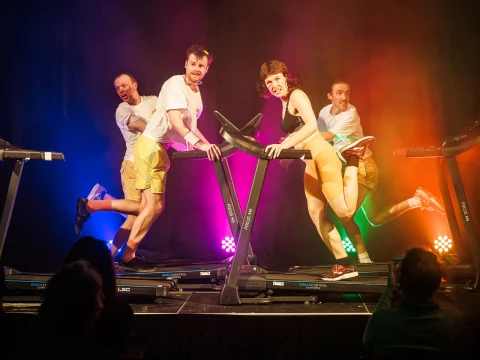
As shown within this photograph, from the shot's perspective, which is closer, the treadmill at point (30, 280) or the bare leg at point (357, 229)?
the treadmill at point (30, 280)

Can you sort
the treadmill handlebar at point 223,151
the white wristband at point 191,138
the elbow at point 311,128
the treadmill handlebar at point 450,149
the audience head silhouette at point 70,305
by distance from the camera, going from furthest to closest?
the white wristband at point 191,138, the elbow at point 311,128, the treadmill handlebar at point 223,151, the treadmill handlebar at point 450,149, the audience head silhouette at point 70,305

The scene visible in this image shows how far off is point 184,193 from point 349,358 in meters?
2.88

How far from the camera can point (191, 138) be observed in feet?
18.3

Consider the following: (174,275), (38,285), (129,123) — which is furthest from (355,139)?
(38,285)

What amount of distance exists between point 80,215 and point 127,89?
148cm

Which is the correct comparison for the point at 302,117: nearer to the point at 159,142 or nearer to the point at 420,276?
the point at 159,142

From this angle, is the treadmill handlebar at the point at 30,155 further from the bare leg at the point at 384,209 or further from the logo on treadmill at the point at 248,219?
the bare leg at the point at 384,209

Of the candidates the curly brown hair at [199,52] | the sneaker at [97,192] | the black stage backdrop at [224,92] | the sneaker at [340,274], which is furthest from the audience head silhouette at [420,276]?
the sneaker at [97,192]

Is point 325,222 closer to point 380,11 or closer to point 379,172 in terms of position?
point 379,172

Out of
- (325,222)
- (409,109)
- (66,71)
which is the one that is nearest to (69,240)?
(66,71)

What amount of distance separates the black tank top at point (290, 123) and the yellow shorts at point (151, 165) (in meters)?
1.32

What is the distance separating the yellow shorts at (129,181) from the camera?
5938mm

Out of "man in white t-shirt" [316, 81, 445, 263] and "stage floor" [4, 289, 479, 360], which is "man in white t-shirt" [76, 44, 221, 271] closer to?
"man in white t-shirt" [316, 81, 445, 263]

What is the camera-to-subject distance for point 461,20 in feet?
18.7
